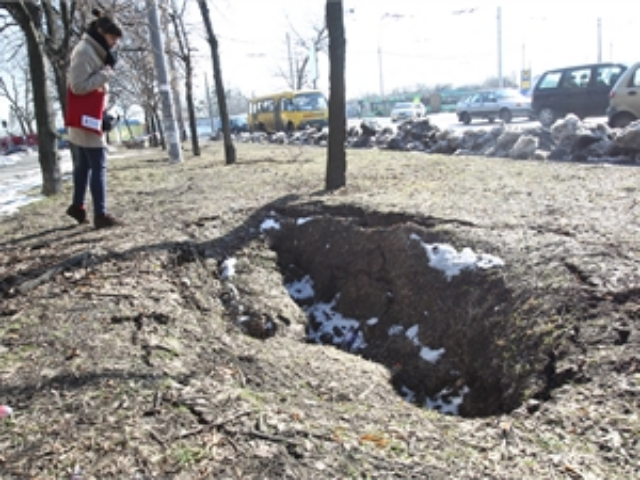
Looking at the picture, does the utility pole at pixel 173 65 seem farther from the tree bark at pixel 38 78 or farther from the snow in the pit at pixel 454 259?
the snow in the pit at pixel 454 259

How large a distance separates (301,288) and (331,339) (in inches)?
28.6

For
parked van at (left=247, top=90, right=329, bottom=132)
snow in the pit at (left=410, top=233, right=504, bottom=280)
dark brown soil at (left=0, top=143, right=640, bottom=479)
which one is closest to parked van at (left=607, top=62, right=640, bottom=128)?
dark brown soil at (left=0, top=143, right=640, bottom=479)

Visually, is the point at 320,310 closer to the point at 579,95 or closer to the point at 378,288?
the point at 378,288

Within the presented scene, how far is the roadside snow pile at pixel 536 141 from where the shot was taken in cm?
806

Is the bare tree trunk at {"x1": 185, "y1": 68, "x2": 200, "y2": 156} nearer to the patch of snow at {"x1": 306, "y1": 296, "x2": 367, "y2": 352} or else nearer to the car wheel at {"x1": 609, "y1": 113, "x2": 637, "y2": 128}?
the car wheel at {"x1": 609, "y1": 113, "x2": 637, "y2": 128}

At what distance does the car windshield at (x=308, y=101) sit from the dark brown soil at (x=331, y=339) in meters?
19.5

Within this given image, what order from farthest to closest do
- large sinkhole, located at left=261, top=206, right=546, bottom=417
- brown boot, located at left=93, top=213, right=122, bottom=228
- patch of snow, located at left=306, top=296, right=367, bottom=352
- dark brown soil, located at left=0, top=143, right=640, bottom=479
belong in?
1. brown boot, located at left=93, top=213, right=122, bottom=228
2. patch of snow, located at left=306, top=296, right=367, bottom=352
3. large sinkhole, located at left=261, top=206, right=546, bottom=417
4. dark brown soil, located at left=0, top=143, right=640, bottom=479

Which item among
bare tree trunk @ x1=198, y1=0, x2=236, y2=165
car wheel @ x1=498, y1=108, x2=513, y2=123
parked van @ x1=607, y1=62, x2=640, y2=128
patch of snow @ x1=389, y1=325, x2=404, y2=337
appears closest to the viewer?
patch of snow @ x1=389, y1=325, x2=404, y2=337

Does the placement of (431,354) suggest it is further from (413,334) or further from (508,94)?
(508,94)

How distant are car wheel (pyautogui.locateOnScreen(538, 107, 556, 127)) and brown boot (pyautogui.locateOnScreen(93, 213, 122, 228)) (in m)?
12.1

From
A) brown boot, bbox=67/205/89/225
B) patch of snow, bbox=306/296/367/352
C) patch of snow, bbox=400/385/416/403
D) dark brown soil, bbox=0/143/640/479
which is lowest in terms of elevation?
patch of snow, bbox=400/385/416/403

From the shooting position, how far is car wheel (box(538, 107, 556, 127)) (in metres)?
13.6

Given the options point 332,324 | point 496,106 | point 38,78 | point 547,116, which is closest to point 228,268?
point 332,324

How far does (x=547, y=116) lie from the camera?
539 inches
